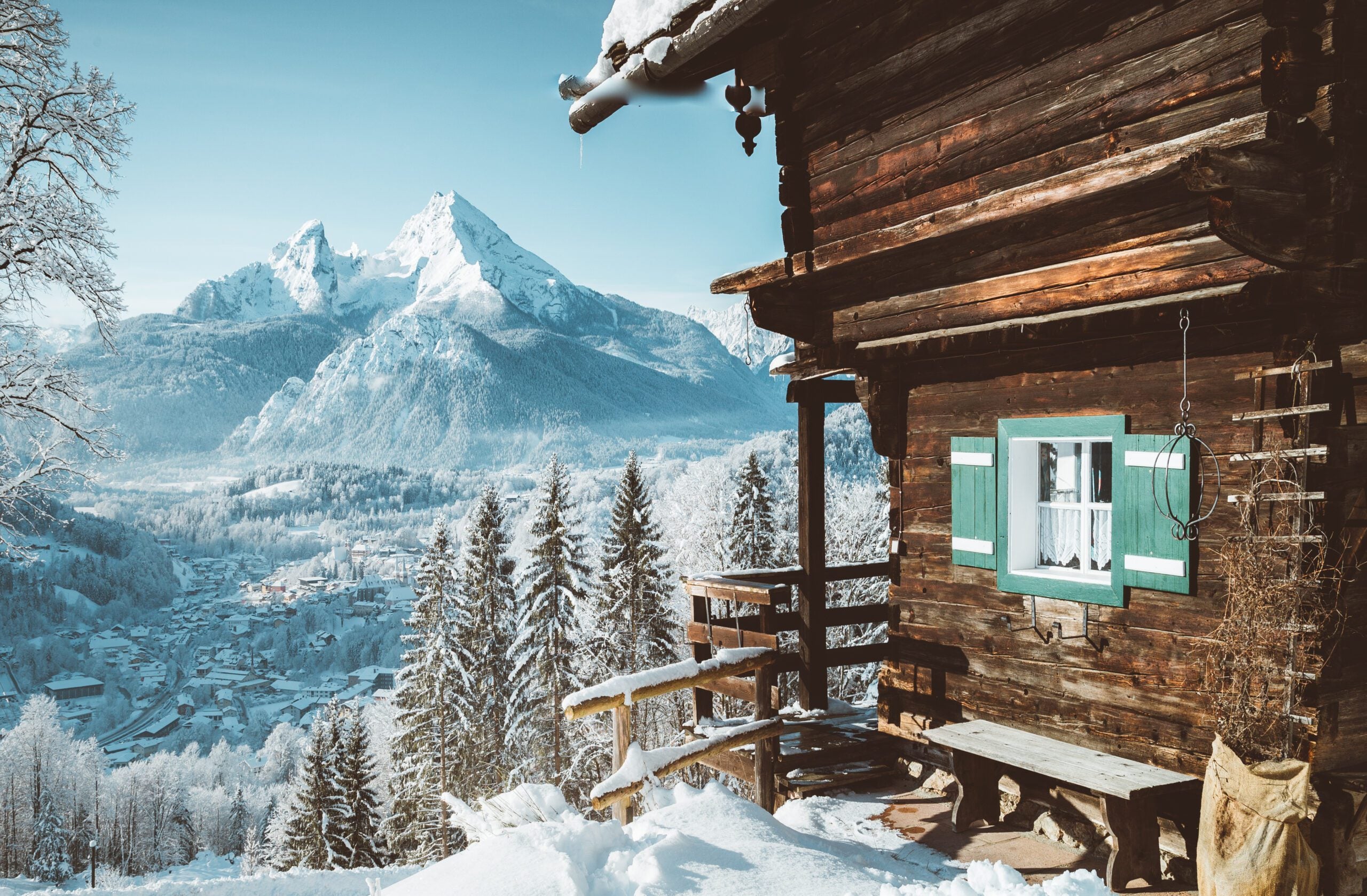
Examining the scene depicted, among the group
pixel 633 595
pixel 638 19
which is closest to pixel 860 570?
pixel 638 19

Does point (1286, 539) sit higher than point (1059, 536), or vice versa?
point (1286, 539)

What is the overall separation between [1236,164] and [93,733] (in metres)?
115

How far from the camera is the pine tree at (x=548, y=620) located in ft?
94.5

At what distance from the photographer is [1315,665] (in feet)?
15.9

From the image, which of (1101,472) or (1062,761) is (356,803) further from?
(1101,472)

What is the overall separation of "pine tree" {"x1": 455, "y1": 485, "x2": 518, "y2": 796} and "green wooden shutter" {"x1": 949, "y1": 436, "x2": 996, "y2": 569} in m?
23.6

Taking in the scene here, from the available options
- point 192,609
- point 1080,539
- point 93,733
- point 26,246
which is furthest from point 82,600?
point 1080,539

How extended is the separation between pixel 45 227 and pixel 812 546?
33.1 feet

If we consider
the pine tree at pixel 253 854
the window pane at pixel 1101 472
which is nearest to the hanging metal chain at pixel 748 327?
the window pane at pixel 1101 472

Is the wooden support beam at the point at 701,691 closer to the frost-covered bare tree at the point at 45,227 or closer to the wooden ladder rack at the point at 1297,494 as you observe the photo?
the wooden ladder rack at the point at 1297,494

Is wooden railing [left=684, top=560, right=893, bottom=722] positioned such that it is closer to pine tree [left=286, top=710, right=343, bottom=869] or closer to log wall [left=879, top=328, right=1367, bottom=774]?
log wall [left=879, top=328, right=1367, bottom=774]

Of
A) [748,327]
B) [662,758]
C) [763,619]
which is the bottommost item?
[662,758]

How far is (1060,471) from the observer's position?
672 cm

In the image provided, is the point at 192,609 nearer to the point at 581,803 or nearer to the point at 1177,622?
the point at 581,803
